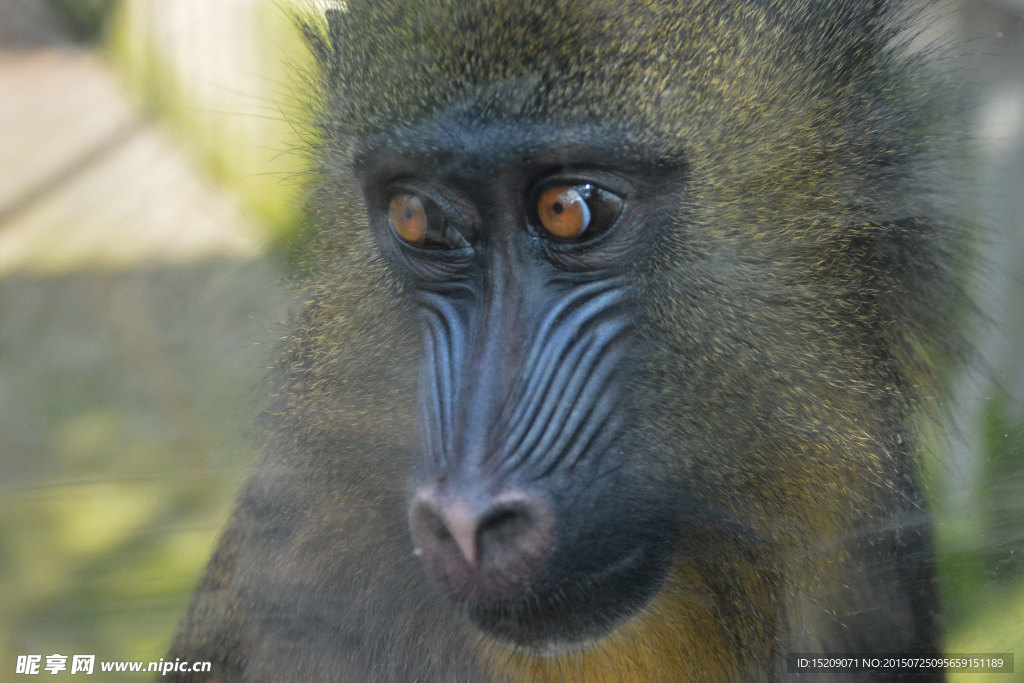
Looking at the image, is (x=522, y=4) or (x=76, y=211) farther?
(x=522, y=4)

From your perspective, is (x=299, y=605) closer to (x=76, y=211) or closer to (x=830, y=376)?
(x=76, y=211)

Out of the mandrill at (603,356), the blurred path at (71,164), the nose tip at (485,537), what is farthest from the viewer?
the mandrill at (603,356)

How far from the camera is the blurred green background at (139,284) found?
5.21 ft

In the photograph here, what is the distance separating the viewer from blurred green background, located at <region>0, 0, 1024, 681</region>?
62.5 inches

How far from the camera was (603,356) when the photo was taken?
183cm

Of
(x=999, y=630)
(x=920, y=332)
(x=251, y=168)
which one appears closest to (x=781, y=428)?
(x=920, y=332)

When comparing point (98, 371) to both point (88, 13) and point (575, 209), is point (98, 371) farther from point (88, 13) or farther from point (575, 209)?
point (575, 209)

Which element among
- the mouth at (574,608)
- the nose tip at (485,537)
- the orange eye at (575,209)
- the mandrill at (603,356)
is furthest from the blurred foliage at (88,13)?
the mouth at (574,608)

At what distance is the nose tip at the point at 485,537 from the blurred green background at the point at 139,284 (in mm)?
435

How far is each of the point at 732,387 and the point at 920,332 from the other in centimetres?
53

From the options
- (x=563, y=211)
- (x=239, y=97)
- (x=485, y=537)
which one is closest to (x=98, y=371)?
(x=239, y=97)

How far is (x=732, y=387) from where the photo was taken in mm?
1901

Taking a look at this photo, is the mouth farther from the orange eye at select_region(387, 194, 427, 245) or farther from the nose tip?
the orange eye at select_region(387, 194, 427, 245)

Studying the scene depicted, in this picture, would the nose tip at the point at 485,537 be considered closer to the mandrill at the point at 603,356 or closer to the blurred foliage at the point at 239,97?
the mandrill at the point at 603,356
